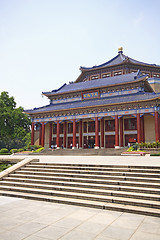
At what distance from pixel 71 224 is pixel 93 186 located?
9.26ft

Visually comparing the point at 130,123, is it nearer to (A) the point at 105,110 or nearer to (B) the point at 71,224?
(A) the point at 105,110

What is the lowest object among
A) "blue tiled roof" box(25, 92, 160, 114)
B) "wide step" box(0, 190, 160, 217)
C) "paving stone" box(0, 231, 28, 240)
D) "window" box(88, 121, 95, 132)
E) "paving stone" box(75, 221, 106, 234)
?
"wide step" box(0, 190, 160, 217)

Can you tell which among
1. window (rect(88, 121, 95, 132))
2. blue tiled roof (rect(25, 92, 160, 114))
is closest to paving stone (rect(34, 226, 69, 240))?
blue tiled roof (rect(25, 92, 160, 114))

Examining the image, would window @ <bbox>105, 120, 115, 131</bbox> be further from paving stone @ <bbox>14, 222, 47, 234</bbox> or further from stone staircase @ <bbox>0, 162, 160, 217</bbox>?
paving stone @ <bbox>14, 222, 47, 234</bbox>

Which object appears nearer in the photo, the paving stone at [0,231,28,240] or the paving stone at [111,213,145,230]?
the paving stone at [0,231,28,240]

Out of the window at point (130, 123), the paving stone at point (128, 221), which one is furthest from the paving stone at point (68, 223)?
the window at point (130, 123)

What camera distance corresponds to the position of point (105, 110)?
2809 cm

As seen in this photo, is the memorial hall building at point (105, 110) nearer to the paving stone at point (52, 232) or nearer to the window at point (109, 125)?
the window at point (109, 125)

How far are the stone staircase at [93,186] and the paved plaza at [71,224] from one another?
1.76 feet

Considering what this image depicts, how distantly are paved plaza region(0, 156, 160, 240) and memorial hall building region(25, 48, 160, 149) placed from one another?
67.8ft

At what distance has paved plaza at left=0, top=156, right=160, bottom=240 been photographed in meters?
3.87

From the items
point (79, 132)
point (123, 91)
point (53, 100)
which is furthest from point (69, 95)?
point (123, 91)

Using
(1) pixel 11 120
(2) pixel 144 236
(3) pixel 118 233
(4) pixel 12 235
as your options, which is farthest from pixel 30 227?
(1) pixel 11 120

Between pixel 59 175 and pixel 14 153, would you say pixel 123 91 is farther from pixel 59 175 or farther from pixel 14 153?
pixel 59 175
